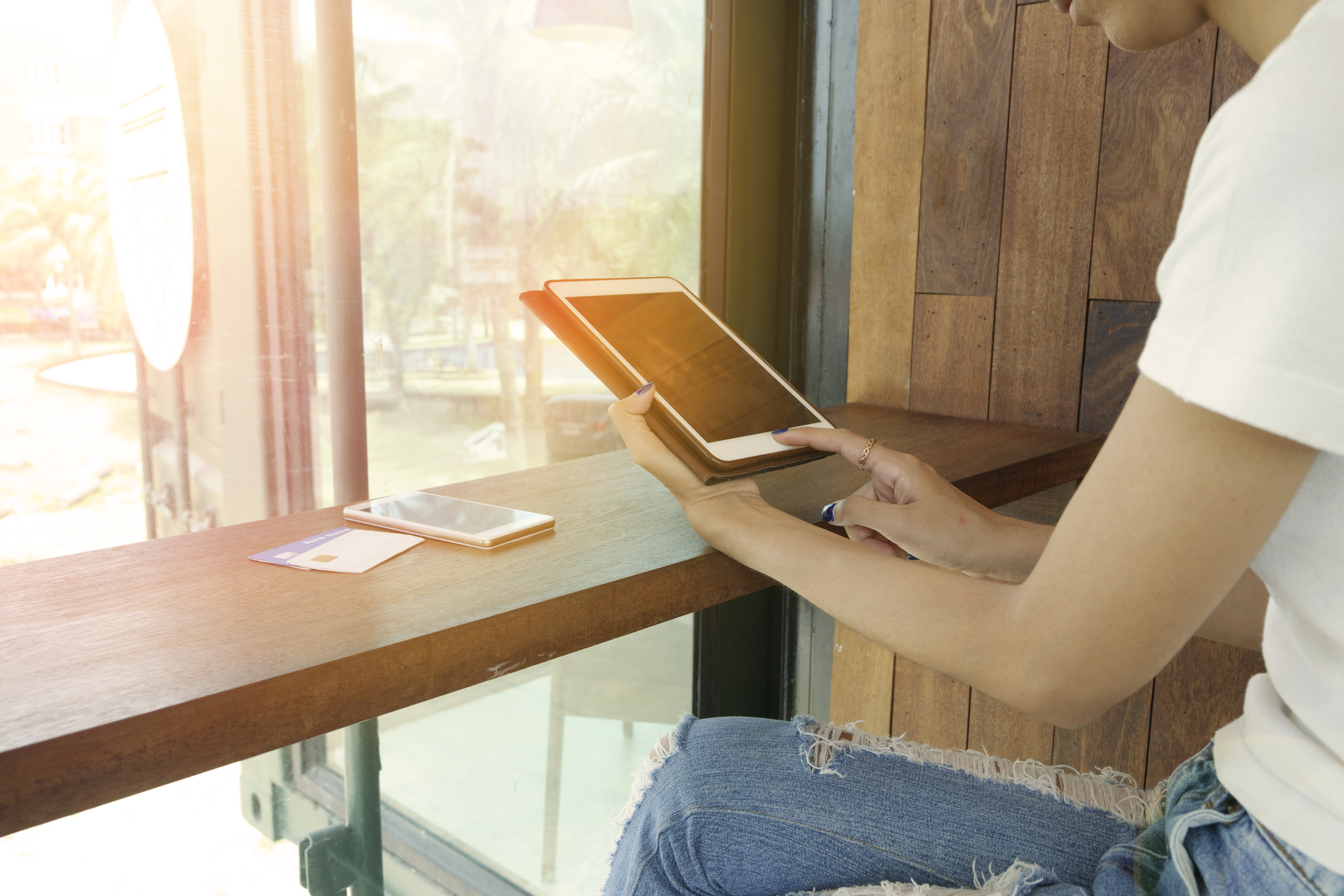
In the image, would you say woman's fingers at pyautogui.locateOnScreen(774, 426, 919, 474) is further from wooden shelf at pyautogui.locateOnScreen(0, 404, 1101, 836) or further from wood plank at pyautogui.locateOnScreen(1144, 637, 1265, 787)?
wood plank at pyautogui.locateOnScreen(1144, 637, 1265, 787)

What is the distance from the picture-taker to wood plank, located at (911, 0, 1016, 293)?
4.25 ft

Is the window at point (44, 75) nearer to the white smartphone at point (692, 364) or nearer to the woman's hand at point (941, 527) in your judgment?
the white smartphone at point (692, 364)

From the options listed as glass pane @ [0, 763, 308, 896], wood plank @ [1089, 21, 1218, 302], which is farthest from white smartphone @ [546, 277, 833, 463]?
glass pane @ [0, 763, 308, 896]

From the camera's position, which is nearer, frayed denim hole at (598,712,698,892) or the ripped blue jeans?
the ripped blue jeans

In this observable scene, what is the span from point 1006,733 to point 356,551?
1.00 m

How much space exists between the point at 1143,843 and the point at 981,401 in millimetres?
800

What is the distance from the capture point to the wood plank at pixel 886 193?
139 centimetres

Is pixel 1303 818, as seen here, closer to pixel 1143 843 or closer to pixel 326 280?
pixel 1143 843

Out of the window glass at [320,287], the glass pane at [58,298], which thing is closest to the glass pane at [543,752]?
the window glass at [320,287]

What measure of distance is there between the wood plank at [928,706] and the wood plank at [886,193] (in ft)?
1.33

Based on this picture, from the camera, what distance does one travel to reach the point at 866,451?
86cm

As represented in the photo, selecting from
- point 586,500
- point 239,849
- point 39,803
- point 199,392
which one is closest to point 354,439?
point 199,392

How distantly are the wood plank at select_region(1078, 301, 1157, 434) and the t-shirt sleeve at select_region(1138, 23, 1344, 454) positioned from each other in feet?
2.66

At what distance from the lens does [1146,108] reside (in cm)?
116
